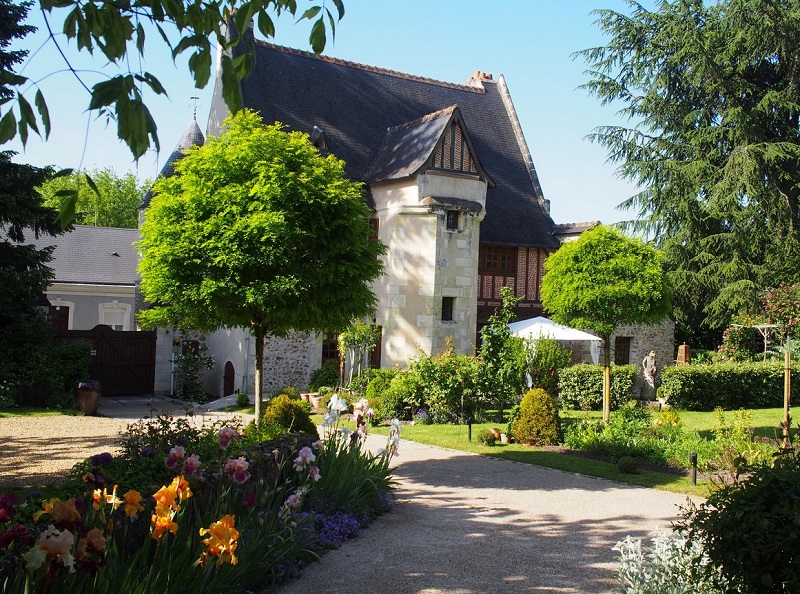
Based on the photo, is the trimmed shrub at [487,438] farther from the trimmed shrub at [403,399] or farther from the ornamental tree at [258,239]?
the ornamental tree at [258,239]

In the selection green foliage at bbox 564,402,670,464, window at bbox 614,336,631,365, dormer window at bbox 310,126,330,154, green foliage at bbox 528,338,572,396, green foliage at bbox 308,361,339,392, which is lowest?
green foliage at bbox 564,402,670,464

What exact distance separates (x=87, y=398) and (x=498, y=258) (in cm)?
1295

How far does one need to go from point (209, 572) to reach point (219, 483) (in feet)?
3.95

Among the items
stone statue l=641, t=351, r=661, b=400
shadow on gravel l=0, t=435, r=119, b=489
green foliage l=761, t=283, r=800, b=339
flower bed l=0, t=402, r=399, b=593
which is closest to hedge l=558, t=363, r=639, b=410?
stone statue l=641, t=351, r=661, b=400

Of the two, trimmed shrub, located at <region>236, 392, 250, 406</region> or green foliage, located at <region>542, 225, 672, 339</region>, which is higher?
green foliage, located at <region>542, 225, 672, 339</region>

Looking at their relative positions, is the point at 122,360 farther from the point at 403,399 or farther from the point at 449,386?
the point at 449,386

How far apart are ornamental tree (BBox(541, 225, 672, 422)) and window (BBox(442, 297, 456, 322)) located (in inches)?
241

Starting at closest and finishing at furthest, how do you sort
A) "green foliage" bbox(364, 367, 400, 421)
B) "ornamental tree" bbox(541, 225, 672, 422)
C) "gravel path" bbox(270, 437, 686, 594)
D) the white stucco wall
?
"gravel path" bbox(270, 437, 686, 594)
"ornamental tree" bbox(541, 225, 672, 422)
"green foliage" bbox(364, 367, 400, 421)
the white stucco wall

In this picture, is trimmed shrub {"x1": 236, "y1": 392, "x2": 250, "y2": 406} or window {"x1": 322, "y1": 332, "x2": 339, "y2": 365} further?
window {"x1": 322, "y1": 332, "x2": 339, "y2": 365}

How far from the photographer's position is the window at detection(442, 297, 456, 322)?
69.9ft

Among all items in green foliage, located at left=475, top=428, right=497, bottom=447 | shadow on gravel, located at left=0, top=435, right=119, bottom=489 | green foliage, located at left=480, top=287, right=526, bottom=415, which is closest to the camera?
shadow on gravel, located at left=0, top=435, right=119, bottom=489

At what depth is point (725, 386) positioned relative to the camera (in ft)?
65.4

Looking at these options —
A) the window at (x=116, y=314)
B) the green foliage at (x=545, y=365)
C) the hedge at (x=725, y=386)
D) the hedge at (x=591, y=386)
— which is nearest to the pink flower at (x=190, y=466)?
the green foliage at (x=545, y=365)

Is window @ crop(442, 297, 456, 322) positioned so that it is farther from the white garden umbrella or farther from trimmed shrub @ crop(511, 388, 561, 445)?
trimmed shrub @ crop(511, 388, 561, 445)
